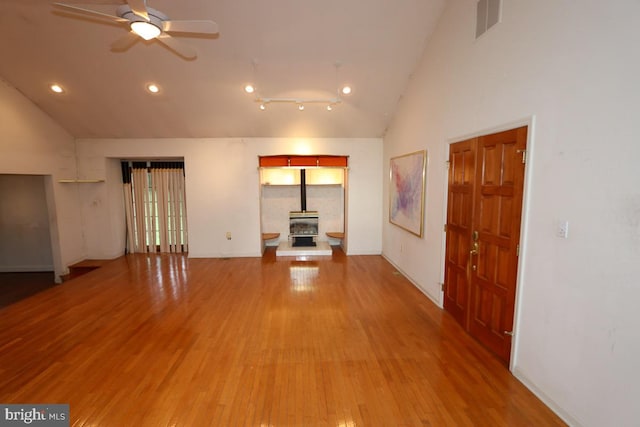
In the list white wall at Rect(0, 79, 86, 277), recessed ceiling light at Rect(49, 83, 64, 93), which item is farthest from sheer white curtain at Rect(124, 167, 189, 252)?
recessed ceiling light at Rect(49, 83, 64, 93)

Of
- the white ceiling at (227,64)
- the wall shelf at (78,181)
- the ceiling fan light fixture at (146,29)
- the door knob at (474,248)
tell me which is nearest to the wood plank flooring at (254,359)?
the door knob at (474,248)

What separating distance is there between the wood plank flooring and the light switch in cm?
130

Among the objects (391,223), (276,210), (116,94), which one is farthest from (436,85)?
(116,94)

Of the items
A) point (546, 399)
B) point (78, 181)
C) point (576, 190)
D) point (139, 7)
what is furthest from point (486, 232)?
point (78, 181)

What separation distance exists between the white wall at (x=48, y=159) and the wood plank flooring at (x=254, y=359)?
5.65 ft

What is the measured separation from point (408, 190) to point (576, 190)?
112 inches

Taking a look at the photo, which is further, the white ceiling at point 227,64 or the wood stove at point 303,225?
the wood stove at point 303,225

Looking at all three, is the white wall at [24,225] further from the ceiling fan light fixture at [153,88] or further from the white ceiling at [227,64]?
the ceiling fan light fixture at [153,88]

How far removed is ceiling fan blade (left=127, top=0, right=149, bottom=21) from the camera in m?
2.13

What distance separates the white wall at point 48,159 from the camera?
467 centimetres

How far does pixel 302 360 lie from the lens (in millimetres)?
Answer: 2740

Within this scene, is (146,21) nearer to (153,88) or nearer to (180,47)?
(180,47)

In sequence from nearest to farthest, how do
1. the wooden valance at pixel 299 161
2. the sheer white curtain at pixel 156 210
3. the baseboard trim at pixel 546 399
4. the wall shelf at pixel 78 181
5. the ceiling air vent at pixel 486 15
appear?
the baseboard trim at pixel 546 399
the ceiling air vent at pixel 486 15
the wall shelf at pixel 78 181
the wooden valance at pixel 299 161
the sheer white curtain at pixel 156 210

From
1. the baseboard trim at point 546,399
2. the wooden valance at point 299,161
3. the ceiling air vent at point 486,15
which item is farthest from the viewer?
the wooden valance at point 299,161
